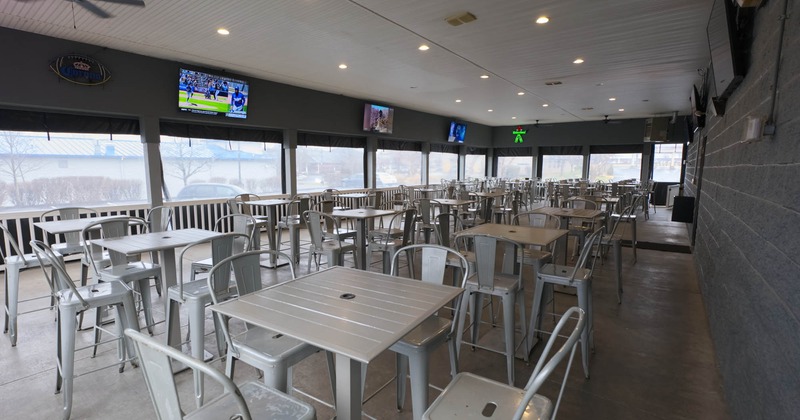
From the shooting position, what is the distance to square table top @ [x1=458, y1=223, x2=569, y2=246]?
2.72 metres

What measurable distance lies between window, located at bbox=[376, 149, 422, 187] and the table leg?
8648mm

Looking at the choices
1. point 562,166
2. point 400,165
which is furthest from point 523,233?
point 562,166

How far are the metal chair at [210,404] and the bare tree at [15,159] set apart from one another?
17.9 feet

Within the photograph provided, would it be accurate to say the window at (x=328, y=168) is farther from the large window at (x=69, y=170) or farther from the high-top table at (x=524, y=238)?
the high-top table at (x=524, y=238)

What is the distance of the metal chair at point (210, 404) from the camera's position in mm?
976

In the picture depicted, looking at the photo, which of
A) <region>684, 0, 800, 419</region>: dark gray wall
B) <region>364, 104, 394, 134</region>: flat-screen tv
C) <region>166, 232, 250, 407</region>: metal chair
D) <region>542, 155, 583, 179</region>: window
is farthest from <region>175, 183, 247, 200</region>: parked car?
<region>542, 155, 583, 179</region>: window

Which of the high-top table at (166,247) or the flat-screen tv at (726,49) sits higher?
the flat-screen tv at (726,49)

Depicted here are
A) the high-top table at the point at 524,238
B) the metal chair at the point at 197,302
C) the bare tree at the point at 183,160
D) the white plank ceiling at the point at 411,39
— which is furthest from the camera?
the bare tree at the point at 183,160

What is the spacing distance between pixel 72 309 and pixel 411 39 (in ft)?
12.9

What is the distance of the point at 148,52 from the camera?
16.7ft

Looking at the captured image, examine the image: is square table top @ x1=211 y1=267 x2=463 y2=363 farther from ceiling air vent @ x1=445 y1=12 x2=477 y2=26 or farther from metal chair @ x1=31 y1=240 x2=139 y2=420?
ceiling air vent @ x1=445 y1=12 x2=477 y2=26

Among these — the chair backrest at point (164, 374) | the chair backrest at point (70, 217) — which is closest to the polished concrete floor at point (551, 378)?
the chair backrest at point (70, 217)

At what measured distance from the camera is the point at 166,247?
2.56 metres

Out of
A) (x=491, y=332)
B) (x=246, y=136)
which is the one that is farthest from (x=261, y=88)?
(x=491, y=332)
